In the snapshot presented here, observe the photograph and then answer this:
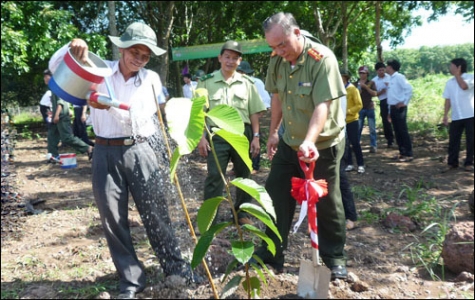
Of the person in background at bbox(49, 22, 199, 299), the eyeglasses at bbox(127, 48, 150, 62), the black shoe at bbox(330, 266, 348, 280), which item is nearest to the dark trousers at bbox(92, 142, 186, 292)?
the person in background at bbox(49, 22, 199, 299)

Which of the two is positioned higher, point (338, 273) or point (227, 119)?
point (227, 119)

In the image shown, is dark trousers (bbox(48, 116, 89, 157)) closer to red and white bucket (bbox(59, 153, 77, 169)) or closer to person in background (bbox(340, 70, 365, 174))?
red and white bucket (bbox(59, 153, 77, 169))

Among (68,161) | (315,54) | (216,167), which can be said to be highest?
(315,54)

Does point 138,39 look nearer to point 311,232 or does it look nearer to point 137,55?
point 137,55

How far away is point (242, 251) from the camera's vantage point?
223 centimetres

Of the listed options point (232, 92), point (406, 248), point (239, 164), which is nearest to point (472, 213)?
point (406, 248)

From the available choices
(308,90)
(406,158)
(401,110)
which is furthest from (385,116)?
(308,90)

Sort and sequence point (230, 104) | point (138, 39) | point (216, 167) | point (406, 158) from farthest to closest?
point (406, 158) < point (230, 104) < point (216, 167) < point (138, 39)

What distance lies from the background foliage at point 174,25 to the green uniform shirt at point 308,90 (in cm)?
810

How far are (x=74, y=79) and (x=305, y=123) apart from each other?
140cm

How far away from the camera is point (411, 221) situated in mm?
4367

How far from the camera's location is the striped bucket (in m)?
2.59

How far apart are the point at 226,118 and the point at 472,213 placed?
341cm

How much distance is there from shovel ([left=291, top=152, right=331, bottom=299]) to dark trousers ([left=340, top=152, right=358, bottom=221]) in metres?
1.36
